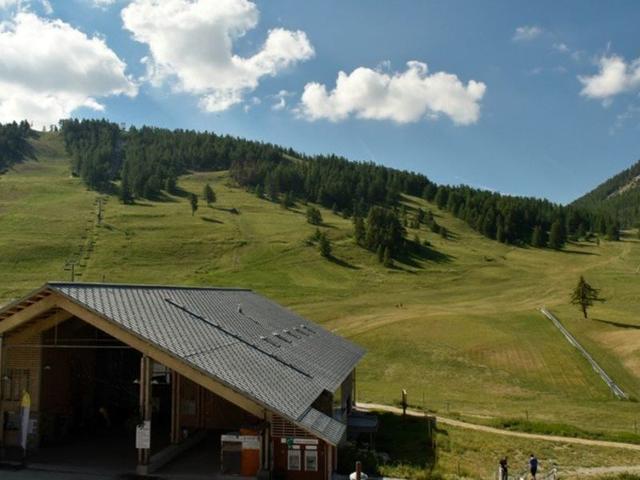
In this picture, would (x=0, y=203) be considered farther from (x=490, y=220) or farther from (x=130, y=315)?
(x=130, y=315)

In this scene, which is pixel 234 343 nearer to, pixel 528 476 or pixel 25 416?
pixel 25 416

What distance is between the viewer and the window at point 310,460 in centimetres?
2205

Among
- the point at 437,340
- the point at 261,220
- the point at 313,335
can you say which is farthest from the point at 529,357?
the point at 261,220

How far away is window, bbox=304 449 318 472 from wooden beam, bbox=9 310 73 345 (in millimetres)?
11375

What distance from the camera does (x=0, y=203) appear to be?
493ft

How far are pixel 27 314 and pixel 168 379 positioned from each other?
34.8ft

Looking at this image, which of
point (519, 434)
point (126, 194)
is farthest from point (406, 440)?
point (126, 194)

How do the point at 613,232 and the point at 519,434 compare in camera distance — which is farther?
the point at 613,232

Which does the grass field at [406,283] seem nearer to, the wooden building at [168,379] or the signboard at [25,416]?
the wooden building at [168,379]

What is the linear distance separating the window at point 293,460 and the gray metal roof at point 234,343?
1414 millimetres

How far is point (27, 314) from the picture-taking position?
23625mm

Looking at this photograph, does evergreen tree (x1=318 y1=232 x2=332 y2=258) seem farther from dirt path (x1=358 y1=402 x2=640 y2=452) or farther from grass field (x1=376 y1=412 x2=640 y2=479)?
grass field (x1=376 y1=412 x2=640 y2=479)

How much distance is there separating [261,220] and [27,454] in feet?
438

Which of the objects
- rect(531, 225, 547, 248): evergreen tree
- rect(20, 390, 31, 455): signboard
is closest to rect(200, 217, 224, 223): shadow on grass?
rect(531, 225, 547, 248): evergreen tree
